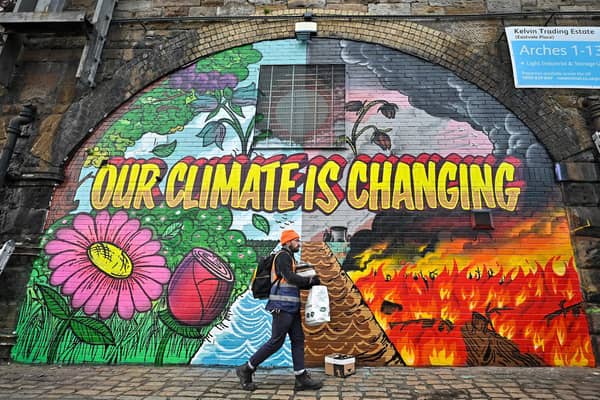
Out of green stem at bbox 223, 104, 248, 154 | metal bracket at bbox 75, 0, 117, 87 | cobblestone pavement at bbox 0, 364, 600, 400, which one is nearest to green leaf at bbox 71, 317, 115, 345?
cobblestone pavement at bbox 0, 364, 600, 400

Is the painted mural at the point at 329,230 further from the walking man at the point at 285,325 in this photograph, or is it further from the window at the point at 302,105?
the walking man at the point at 285,325

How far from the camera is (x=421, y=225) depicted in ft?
19.4

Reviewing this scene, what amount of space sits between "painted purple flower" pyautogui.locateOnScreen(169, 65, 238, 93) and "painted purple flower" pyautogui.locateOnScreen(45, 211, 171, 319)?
8.61ft

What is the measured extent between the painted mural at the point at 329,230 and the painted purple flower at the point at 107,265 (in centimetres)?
2

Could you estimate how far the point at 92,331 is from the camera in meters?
5.66

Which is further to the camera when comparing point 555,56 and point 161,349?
point 555,56

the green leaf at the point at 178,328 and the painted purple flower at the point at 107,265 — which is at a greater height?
the painted purple flower at the point at 107,265

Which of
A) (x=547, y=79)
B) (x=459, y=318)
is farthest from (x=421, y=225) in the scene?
(x=547, y=79)

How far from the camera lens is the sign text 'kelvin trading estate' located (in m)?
6.57

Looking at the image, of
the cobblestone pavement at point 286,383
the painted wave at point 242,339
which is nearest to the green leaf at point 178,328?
the painted wave at point 242,339

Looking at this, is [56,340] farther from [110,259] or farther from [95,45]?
[95,45]

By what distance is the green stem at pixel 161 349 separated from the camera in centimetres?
546

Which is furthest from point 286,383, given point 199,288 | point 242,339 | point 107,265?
point 107,265

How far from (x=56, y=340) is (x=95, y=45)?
17.4ft
